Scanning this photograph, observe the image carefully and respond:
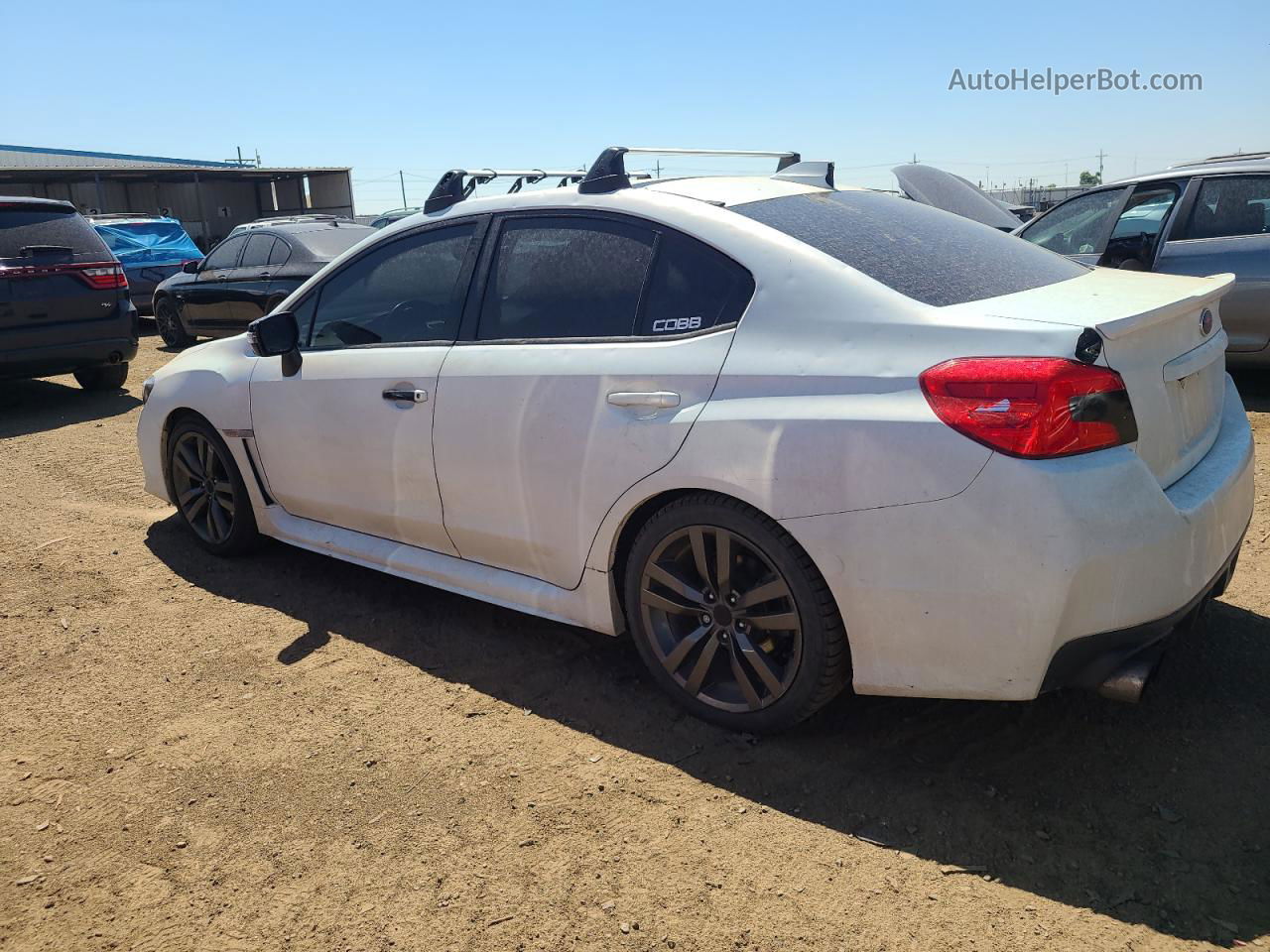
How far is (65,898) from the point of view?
8.25ft

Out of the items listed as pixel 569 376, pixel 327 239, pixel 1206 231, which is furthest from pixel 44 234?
pixel 1206 231

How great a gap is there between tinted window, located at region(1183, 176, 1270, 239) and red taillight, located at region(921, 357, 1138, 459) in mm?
5408

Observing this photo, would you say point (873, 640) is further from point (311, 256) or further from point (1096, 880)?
point (311, 256)

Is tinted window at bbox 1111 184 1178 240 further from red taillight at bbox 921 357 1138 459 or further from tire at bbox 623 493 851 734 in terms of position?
tire at bbox 623 493 851 734

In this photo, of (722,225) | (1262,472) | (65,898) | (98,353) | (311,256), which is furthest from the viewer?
(311,256)

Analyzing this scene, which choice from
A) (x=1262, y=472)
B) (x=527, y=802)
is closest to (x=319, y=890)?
(x=527, y=802)

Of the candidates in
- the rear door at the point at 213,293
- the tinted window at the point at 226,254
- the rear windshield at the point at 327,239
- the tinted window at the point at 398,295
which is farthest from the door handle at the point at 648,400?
the tinted window at the point at 226,254

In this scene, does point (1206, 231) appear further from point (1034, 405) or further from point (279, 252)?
point (279, 252)

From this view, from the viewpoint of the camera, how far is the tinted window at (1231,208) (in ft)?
22.1

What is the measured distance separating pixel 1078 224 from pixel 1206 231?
99cm

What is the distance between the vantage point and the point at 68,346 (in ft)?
28.8

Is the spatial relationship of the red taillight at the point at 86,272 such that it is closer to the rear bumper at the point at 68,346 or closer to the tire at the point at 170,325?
the rear bumper at the point at 68,346

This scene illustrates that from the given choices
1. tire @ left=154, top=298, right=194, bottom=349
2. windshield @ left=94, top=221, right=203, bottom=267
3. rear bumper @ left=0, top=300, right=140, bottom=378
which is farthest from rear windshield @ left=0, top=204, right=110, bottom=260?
windshield @ left=94, top=221, right=203, bottom=267

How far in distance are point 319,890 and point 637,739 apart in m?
1.02
